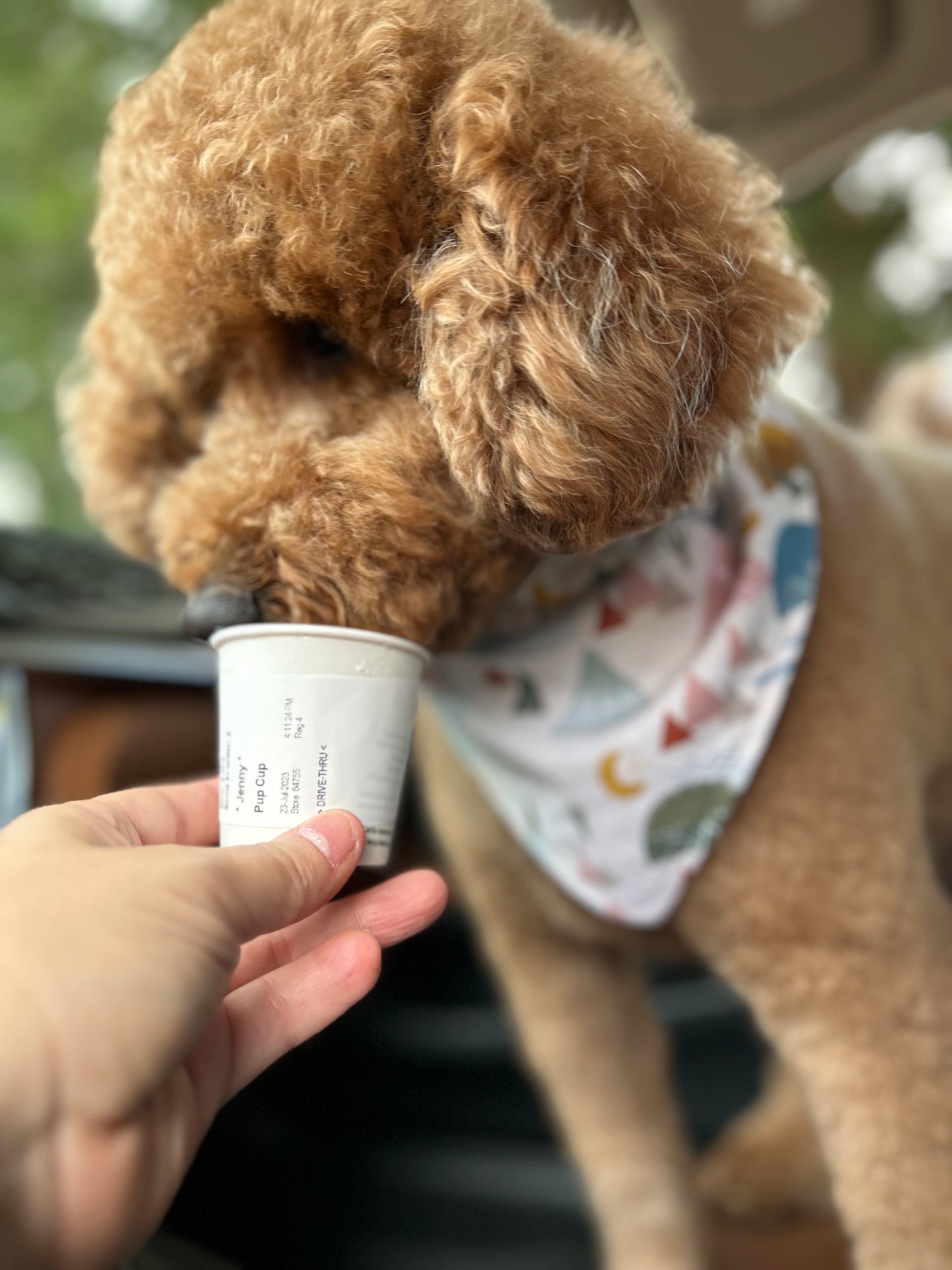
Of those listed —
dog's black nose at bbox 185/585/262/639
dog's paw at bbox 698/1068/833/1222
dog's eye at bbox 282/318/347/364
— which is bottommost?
dog's paw at bbox 698/1068/833/1222

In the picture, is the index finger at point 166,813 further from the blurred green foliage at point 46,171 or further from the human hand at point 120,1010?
the blurred green foliage at point 46,171

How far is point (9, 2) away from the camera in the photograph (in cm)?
159

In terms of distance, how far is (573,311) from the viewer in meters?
0.56

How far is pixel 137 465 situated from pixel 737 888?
0.63 meters

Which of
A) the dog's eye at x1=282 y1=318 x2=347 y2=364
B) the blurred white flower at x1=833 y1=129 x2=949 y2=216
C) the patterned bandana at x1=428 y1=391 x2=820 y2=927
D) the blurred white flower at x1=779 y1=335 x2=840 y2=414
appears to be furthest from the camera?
the blurred white flower at x1=779 y1=335 x2=840 y2=414

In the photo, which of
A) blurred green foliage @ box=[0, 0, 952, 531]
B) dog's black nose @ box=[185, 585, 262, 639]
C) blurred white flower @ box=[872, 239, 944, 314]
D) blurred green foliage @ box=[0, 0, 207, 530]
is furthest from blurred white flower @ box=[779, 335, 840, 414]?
dog's black nose @ box=[185, 585, 262, 639]

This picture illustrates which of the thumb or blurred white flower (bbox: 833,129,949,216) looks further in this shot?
blurred white flower (bbox: 833,129,949,216)

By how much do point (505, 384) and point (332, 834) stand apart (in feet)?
0.91

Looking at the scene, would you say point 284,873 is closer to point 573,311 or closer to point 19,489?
point 573,311

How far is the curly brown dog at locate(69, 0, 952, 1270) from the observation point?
565 millimetres

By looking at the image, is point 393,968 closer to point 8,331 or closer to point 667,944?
point 667,944

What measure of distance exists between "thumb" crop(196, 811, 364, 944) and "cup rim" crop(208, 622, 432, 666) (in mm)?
99

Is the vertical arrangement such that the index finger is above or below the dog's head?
below

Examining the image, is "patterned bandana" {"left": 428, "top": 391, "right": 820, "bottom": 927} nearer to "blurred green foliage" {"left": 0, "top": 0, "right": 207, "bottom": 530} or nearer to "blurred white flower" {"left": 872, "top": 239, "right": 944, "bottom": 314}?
"blurred green foliage" {"left": 0, "top": 0, "right": 207, "bottom": 530}
